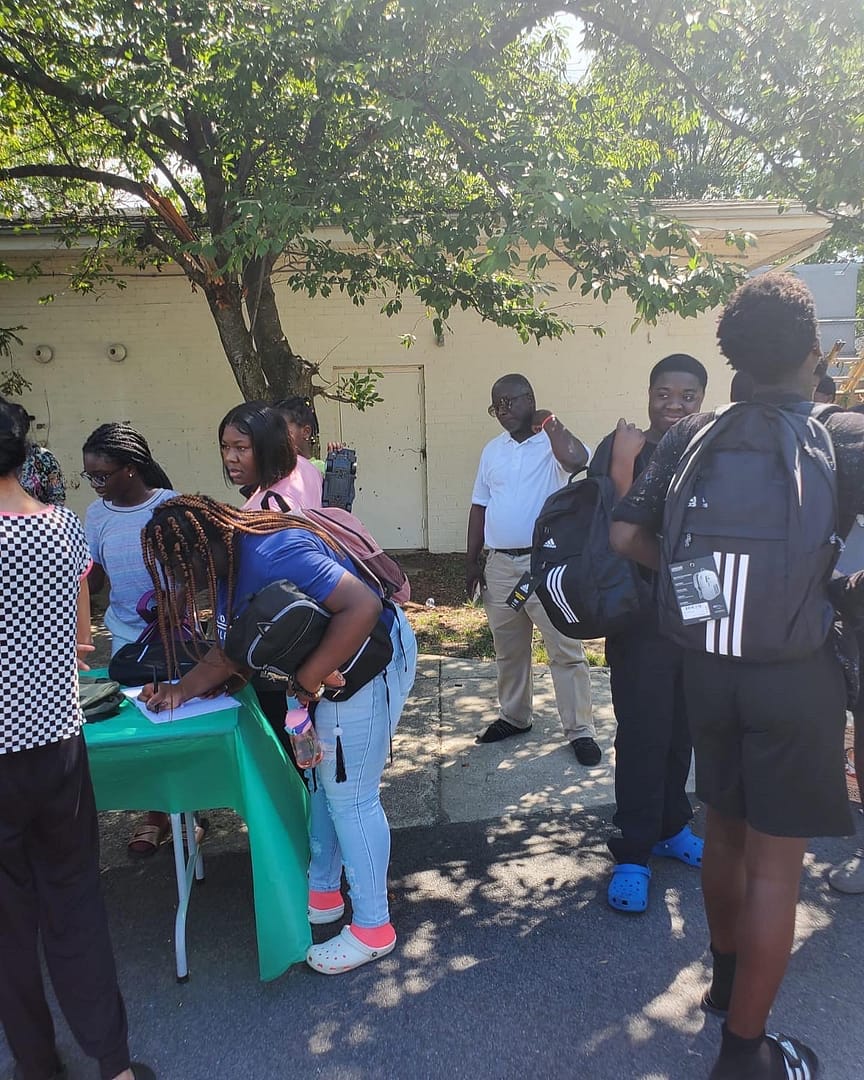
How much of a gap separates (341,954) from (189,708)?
96 centimetres

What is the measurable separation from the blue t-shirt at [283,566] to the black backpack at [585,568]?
90cm

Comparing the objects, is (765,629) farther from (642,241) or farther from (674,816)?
(642,241)

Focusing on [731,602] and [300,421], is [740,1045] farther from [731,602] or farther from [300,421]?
[300,421]

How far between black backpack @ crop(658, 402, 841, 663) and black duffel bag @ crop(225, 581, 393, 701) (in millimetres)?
954

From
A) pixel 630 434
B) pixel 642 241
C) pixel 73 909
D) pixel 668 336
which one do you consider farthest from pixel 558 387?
pixel 73 909

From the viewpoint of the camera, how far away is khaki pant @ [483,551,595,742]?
3943mm

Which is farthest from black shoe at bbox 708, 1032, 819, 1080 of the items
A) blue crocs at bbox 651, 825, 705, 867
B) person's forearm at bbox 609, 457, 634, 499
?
person's forearm at bbox 609, 457, 634, 499

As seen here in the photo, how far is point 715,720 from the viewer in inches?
74.7

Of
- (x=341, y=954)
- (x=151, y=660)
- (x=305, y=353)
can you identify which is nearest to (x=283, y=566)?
(x=151, y=660)

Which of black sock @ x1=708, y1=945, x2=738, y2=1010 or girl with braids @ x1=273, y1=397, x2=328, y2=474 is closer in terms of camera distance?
black sock @ x1=708, y1=945, x2=738, y2=1010

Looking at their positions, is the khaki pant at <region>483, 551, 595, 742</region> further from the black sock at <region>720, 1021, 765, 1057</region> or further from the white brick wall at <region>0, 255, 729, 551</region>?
the white brick wall at <region>0, 255, 729, 551</region>

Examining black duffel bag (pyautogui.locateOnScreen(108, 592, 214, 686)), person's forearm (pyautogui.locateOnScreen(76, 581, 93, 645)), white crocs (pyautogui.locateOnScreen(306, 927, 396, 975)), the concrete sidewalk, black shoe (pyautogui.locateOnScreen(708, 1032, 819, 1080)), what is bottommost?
the concrete sidewalk

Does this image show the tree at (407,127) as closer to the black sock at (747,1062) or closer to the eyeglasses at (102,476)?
the eyeglasses at (102,476)

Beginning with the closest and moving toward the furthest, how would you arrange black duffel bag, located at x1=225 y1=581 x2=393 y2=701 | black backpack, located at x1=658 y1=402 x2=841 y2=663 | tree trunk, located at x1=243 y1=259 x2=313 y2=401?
black backpack, located at x1=658 y1=402 x2=841 y2=663 < black duffel bag, located at x1=225 y1=581 x2=393 y2=701 < tree trunk, located at x1=243 y1=259 x2=313 y2=401
